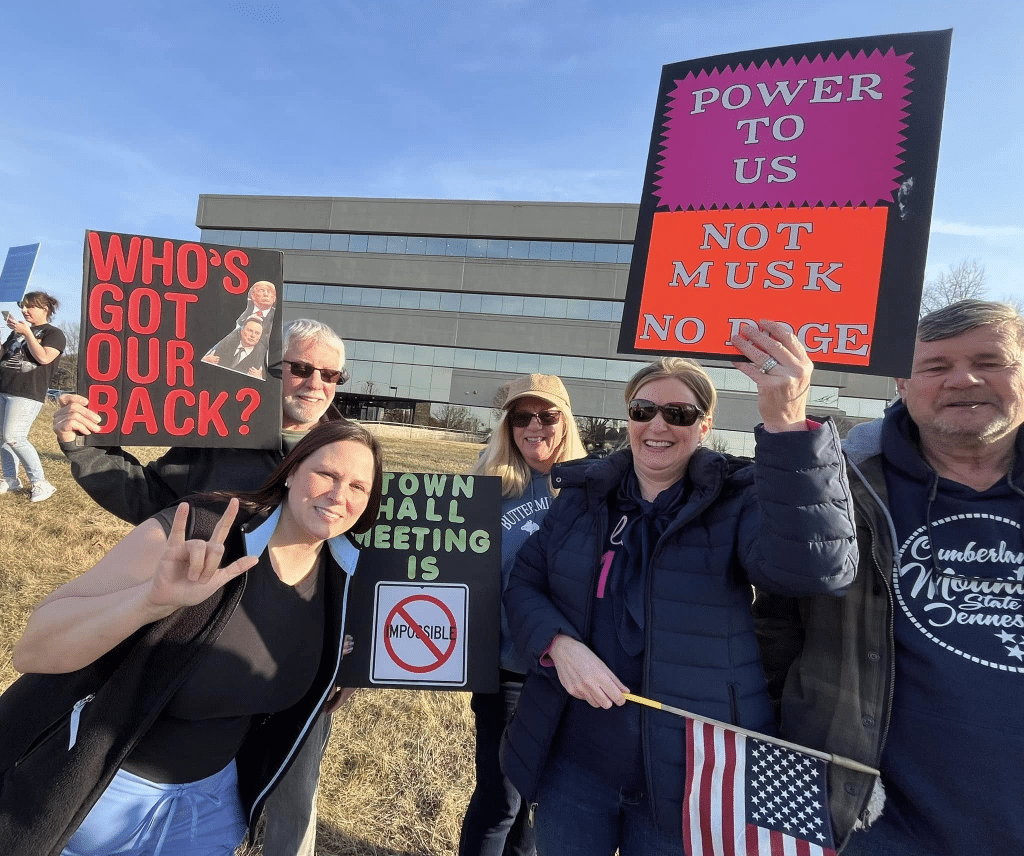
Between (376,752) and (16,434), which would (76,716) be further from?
(16,434)

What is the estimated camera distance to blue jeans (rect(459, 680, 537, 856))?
2420mm

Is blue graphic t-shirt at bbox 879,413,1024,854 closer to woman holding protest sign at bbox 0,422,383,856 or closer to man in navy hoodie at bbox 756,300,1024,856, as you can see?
man in navy hoodie at bbox 756,300,1024,856

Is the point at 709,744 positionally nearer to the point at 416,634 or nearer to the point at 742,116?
the point at 416,634

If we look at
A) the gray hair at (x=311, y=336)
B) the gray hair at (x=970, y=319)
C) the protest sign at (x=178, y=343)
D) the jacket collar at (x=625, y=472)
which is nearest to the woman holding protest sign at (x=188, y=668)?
the protest sign at (x=178, y=343)

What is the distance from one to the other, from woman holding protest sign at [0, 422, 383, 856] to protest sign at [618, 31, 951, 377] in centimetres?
124

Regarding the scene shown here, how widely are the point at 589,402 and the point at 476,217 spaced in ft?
44.8

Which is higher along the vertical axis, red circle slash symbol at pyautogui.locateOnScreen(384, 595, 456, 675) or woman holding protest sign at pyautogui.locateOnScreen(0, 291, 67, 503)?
woman holding protest sign at pyautogui.locateOnScreen(0, 291, 67, 503)

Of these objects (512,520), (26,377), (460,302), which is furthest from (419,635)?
(460,302)

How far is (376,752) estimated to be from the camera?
347 cm

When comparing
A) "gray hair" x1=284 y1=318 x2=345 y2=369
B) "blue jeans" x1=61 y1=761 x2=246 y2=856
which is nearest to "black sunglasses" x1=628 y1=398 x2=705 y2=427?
"gray hair" x1=284 y1=318 x2=345 y2=369

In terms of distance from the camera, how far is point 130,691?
1.63 m

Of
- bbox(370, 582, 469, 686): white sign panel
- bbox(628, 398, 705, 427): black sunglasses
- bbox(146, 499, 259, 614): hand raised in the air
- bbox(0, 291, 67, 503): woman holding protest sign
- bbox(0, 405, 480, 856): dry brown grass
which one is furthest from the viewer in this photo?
bbox(0, 291, 67, 503): woman holding protest sign

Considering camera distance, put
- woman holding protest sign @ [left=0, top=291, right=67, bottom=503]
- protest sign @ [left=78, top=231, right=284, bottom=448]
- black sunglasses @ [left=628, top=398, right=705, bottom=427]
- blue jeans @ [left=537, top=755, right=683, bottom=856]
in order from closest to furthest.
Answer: blue jeans @ [left=537, top=755, right=683, bottom=856]
black sunglasses @ [left=628, top=398, right=705, bottom=427]
protest sign @ [left=78, top=231, right=284, bottom=448]
woman holding protest sign @ [left=0, top=291, right=67, bottom=503]

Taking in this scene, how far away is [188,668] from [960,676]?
7.01 feet
